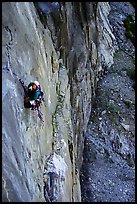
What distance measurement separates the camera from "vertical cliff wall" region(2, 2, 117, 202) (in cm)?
1226

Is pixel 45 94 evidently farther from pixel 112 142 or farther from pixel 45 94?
pixel 112 142

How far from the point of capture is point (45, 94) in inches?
686

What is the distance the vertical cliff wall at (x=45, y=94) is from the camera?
12258 mm

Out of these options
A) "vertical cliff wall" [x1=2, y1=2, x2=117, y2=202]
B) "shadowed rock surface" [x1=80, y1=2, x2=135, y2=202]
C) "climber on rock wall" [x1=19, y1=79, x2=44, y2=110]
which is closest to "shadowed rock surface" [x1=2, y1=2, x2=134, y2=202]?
"vertical cliff wall" [x1=2, y1=2, x2=117, y2=202]

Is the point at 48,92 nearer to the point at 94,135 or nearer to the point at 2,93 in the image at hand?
the point at 2,93

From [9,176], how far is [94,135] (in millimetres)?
19948

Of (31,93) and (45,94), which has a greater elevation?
(45,94)

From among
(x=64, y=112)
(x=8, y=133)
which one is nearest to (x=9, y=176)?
(x=8, y=133)

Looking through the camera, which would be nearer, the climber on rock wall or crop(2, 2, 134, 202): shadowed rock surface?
crop(2, 2, 134, 202): shadowed rock surface

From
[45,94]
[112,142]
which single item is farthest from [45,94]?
[112,142]

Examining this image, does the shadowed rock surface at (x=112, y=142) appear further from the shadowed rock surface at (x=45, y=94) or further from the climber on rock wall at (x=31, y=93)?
the climber on rock wall at (x=31, y=93)

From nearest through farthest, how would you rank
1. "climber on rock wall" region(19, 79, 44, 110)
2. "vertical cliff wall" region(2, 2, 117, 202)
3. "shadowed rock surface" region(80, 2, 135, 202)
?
"vertical cliff wall" region(2, 2, 117, 202) → "climber on rock wall" region(19, 79, 44, 110) → "shadowed rock surface" region(80, 2, 135, 202)

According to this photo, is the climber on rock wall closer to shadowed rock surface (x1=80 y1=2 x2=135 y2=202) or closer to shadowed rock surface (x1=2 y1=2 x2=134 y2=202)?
shadowed rock surface (x1=2 y1=2 x2=134 y2=202)

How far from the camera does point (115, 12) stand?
136 ft
